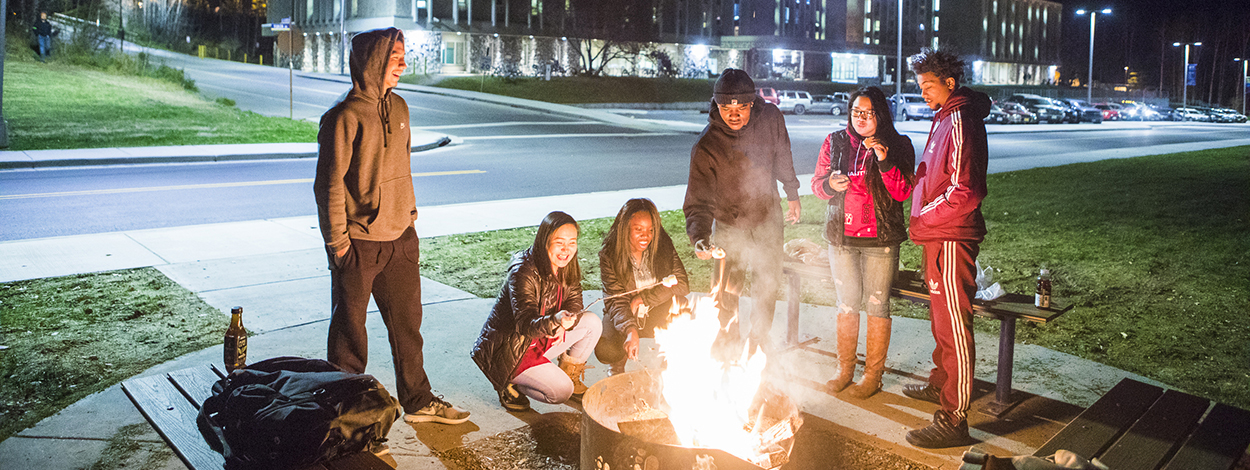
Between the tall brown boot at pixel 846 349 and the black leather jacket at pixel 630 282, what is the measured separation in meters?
0.90

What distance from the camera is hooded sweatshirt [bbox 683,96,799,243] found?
5078 millimetres

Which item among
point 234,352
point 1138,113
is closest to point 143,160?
point 234,352

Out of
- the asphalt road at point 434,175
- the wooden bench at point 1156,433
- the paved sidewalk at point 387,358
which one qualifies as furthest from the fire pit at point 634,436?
the asphalt road at point 434,175

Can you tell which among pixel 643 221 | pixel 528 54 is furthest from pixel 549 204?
pixel 528 54

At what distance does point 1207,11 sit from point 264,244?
103075 millimetres

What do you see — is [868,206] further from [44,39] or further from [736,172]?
[44,39]

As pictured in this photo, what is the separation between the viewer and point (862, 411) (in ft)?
15.4

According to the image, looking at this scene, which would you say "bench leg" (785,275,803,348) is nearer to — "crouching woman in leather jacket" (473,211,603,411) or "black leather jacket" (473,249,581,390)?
"crouching woman in leather jacket" (473,211,603,411)

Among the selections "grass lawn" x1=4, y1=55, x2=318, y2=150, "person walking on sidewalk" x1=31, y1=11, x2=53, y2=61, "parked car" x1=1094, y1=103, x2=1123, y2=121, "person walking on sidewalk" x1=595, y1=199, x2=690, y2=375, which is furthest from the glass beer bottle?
"parked car" x1=1094, y1=103, x2=1123, y2=121

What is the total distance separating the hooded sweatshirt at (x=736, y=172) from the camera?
16.7 ft

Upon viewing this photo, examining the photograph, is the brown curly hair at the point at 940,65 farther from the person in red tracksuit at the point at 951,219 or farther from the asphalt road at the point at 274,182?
the asphalt road at the point at 274,182

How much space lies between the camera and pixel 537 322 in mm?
4262

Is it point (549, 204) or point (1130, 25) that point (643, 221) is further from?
point (1130, 25)

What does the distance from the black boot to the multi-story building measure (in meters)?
43.0
